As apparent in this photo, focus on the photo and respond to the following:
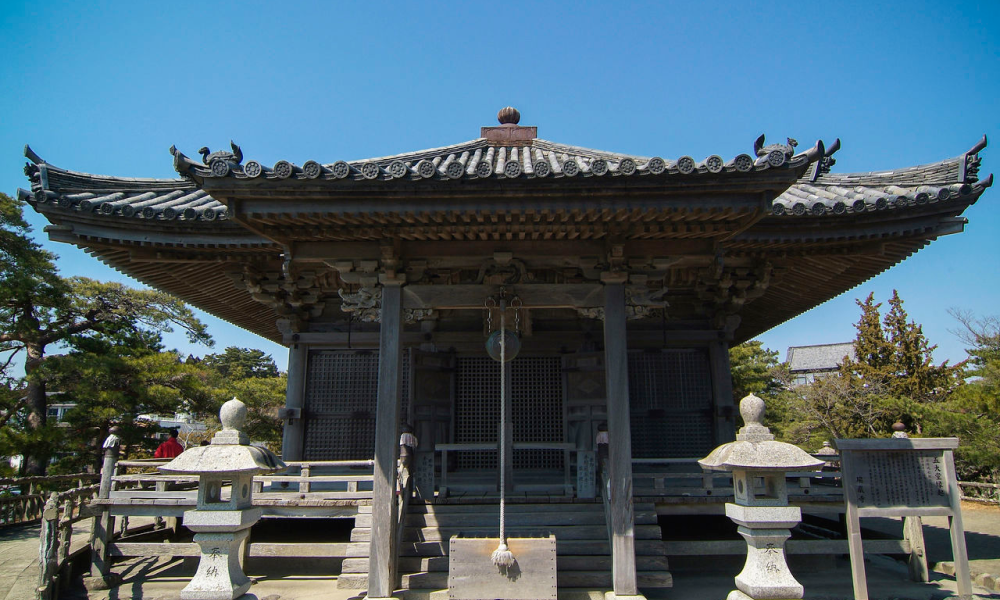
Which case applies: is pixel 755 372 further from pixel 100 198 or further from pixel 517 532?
pixel 100 198

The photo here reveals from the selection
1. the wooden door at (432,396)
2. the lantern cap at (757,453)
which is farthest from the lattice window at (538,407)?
the lantern cap at (757,453)

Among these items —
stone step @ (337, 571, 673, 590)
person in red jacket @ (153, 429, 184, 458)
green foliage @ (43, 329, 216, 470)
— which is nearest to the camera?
stone step @ (337, 571, 673, 590)

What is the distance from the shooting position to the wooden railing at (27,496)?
46.1 feet

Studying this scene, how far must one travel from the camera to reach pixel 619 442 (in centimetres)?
695

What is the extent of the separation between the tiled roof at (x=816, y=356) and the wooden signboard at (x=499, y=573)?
2470 inches

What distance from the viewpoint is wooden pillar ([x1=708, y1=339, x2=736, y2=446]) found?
35.3 feet

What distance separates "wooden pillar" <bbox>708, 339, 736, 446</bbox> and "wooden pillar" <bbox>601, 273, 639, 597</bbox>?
4.51 metres

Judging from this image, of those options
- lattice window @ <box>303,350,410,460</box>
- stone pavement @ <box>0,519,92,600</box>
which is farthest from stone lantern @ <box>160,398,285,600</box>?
lattice window @ <box>303,350,410,460</box>

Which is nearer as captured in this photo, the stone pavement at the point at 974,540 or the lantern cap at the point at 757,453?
the lantern cap at the point at 757,453

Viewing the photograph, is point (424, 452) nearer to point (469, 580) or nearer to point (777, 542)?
point (469, 580)

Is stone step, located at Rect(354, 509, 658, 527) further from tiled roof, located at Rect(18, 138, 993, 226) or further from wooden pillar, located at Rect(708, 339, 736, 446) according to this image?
tiled roof, located at Rect(18, 138, 993, 226)

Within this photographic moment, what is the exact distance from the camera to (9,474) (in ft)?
52.4

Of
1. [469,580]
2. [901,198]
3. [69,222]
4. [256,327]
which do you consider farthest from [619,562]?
[256,327]

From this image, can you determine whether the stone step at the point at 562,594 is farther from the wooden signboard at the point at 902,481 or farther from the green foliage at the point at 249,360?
the green foliage at the point at 249,360
